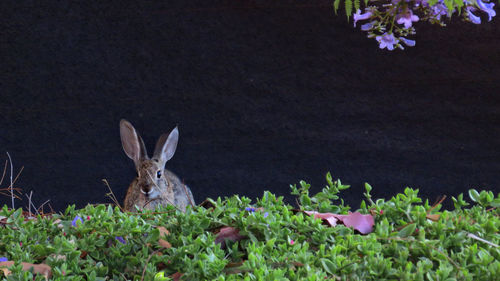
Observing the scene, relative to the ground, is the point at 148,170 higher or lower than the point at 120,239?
lower

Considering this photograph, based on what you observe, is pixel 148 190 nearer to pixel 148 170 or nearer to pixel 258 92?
pixel 148 170

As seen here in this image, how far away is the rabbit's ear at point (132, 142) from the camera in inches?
135

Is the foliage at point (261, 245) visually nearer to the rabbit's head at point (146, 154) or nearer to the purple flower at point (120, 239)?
the purple flower at point (120, 239)

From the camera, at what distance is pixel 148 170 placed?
11.0 ft

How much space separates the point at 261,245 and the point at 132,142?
2534 millimetres

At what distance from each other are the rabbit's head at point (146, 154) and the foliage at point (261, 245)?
202 cm

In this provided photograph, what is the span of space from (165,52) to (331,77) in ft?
3.51

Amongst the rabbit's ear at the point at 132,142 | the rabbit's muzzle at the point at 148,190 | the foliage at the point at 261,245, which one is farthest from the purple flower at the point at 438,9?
the rabbit's ear at the point at 132,142

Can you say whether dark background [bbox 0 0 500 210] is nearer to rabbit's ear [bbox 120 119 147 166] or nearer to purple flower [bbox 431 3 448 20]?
rabbit's ear [bbox 120 119 147 166]

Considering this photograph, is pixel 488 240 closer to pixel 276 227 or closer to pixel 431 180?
pixel 276 227

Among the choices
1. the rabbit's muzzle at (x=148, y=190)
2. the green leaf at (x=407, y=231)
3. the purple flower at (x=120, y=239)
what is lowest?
the rabbit's muzzle at (x=148, y=190)

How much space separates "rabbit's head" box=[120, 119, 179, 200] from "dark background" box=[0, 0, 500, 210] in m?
0.37

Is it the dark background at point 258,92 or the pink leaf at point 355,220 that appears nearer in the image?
the pink leaf at point 355,220

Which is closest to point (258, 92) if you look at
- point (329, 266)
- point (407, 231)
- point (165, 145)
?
point (165, 145)
